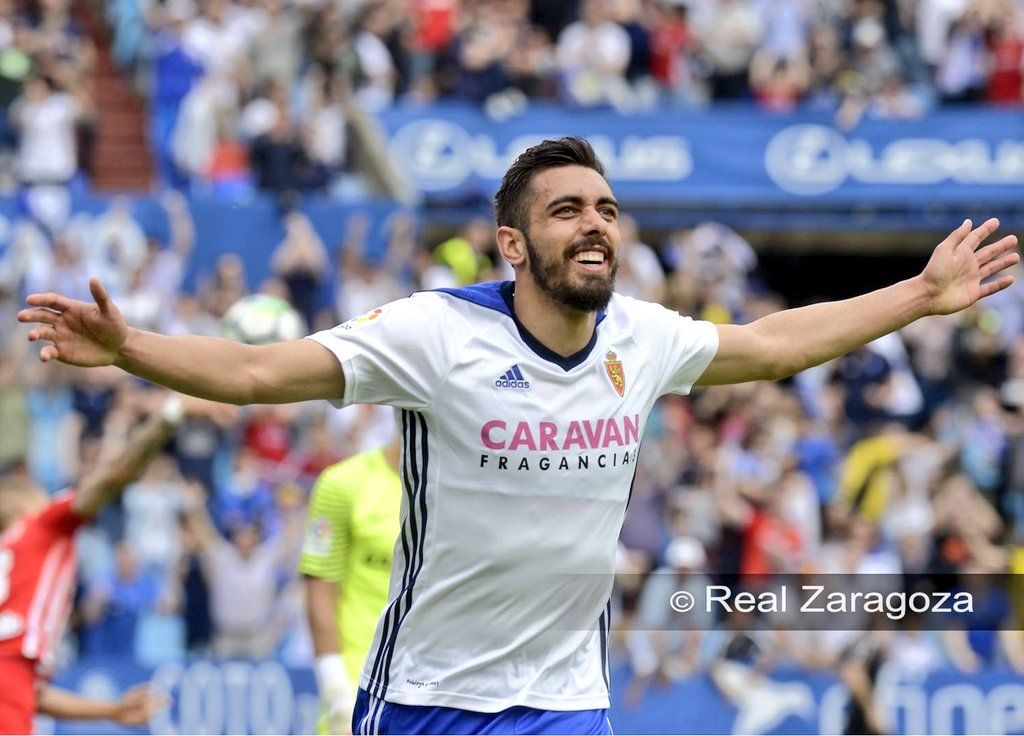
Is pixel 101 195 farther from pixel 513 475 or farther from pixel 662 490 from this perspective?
pixel 513 475

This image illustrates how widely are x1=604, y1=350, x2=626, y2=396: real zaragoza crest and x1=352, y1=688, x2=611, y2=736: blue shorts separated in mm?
986

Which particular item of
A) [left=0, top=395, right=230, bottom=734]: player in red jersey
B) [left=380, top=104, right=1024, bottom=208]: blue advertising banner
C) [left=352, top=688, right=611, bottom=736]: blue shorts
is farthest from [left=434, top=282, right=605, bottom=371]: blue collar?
[left=380, top=104, right=1024, bottom=208]: blue advertising banner

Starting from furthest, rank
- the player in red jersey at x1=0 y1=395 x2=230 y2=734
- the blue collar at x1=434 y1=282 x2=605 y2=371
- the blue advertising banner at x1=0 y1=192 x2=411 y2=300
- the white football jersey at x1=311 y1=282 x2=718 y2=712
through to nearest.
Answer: the blue advertising banner at x1=0 y1=192 x2=411 y2=300
the player in red jersey at x1=0 y1=395 x2=230 y2=734
the blue collar at x1=434 y1=282 x2=605 y2=371
the white football jersey at x1=311 y1=282 x2=718 y2=712

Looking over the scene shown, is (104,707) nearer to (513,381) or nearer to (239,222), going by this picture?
(513,381)

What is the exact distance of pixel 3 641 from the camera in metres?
8.13

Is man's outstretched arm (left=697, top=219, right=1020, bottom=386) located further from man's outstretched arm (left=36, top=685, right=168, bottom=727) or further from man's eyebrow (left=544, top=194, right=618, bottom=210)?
man's outstretched arm (left=36, top=685, right=168, bottom=727)

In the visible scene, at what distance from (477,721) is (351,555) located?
2.79 metres

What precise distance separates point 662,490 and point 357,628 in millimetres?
7915

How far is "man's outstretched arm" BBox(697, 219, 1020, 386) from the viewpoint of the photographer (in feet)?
19.9

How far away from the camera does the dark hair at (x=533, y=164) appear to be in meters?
5.88

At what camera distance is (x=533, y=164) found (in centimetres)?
590

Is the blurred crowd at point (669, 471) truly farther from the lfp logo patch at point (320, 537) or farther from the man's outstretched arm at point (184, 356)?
the man's outstretched arm at point (184, 356)

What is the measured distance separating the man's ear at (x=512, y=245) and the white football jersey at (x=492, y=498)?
0.21 m

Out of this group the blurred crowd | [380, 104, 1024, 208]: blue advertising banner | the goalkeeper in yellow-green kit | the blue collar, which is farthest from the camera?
[380, 104, 1024, 208]: blue advertising banner
